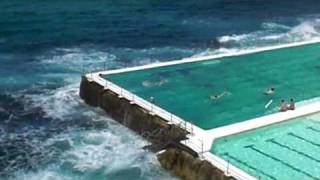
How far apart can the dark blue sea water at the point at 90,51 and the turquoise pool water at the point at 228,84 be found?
2402 millimetres

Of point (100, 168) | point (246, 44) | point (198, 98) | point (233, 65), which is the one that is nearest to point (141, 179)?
point (100, 168)

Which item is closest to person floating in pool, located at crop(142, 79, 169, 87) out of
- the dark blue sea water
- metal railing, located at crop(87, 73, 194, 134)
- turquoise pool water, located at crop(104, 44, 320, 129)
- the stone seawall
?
turquoise pool water, located at crop(104, 44, 320, 129)

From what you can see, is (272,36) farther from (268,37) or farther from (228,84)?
(228,84)

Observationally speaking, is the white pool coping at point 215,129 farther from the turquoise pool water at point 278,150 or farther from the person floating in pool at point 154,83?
the person floating in pool at point 154,83

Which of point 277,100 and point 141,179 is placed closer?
point 141,179

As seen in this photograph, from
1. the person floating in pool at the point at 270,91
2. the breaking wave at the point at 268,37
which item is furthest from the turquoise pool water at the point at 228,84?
the breaking wave at the point at 268,37

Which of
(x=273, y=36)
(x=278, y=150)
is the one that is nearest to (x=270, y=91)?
(x=278, y=150)

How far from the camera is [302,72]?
2942cm

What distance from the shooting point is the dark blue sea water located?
72.7 feet

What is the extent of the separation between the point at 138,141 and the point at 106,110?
3.64 m

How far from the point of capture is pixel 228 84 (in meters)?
27.5

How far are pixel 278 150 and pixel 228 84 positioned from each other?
7429 millimetres

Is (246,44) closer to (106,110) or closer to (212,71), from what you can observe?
(212,71)

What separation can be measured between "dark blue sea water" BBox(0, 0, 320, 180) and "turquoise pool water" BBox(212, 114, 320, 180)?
8.42 ft
